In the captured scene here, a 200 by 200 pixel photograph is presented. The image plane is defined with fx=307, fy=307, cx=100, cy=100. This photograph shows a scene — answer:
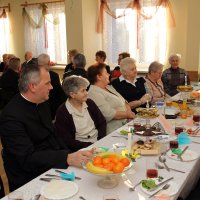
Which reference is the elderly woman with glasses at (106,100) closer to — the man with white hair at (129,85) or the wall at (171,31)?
the man with white hair at (129,85)

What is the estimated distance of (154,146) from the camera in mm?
2080

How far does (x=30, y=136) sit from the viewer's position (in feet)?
6.72

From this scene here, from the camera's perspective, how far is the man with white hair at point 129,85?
3633 mm

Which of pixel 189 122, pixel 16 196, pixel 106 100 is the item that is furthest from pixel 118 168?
pixel 106 100

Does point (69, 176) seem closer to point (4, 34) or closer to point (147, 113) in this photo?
point (147, 113)

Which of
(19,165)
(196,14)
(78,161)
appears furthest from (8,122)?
(196,14)

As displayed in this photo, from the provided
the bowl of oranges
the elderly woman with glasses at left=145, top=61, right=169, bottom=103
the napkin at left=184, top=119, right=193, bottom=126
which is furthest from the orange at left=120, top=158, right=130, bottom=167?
the elderly woman with glasses at left=145, top=61, right=169, bottom=103

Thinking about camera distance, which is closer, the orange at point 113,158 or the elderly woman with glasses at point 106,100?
the orange at point 113,158

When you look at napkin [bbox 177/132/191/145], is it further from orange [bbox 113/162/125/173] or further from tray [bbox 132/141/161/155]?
orange [bbox 113/162/125/173]

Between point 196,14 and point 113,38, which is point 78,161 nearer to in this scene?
point 196,14

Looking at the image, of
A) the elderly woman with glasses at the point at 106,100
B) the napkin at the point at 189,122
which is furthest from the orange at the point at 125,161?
the elderly woman with glasses at the point at 106,100

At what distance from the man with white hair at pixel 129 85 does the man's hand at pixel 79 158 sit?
187 cm

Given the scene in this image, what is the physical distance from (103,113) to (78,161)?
1.32 m

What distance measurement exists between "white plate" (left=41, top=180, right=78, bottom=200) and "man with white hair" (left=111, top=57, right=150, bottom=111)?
6.87 feet
